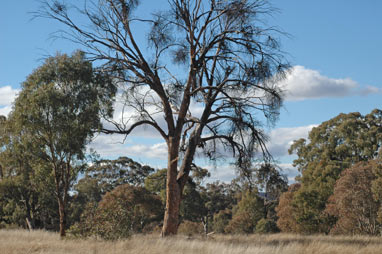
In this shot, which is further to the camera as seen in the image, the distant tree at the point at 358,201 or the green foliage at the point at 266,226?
the green foliage at the point at 266,226

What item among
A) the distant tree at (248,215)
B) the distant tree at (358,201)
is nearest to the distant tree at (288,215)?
the distant tree at (248,215)

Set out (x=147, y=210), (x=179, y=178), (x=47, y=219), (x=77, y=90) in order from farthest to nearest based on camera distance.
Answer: (x=47, y=219)
(x=147, y=210)
(x=77, y=90)
(x=179, y=178)

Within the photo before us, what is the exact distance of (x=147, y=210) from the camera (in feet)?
117

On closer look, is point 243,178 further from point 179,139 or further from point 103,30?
point 103,30

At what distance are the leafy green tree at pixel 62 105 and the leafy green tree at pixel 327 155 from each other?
883 inches

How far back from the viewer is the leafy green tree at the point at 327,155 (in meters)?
35.8

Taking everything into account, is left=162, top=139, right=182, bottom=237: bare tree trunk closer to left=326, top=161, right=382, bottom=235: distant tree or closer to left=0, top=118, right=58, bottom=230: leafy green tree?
left=326, top=161, right=382, bottom=235: distant tree

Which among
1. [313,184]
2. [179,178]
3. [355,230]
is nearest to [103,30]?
[179,178]

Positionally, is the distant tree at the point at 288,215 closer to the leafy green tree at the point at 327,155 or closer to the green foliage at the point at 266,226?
the leafy green tree at the point at 327,155

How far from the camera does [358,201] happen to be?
2712 centimetres

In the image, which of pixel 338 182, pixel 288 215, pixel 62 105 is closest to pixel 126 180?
pixel 288 215

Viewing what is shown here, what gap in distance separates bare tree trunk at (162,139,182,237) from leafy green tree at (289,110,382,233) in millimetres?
21078

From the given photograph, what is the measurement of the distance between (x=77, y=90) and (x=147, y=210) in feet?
64.7

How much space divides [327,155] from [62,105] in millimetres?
32472
